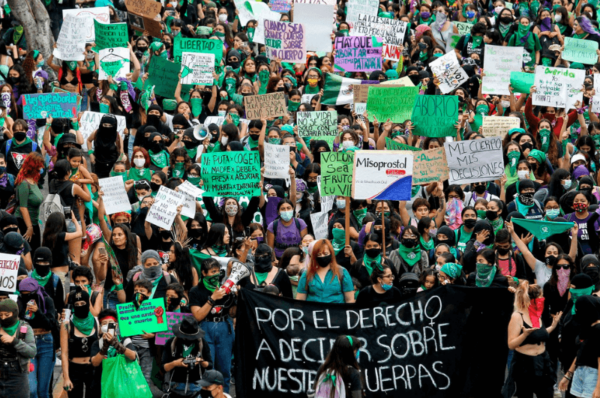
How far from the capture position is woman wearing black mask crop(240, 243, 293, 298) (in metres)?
12.0

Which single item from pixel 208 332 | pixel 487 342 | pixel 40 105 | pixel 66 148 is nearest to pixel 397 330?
pixel 487 342

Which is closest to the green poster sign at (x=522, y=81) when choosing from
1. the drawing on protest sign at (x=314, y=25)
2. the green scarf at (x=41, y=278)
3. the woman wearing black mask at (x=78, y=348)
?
the drawing on protest sign at (x=314, y=25)

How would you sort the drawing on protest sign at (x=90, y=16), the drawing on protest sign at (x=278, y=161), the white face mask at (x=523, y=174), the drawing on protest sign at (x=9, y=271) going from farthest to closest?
the drawing on protest sign at (x=90, y=16) → the white face mask at (x=523, y=174) → the drawing on protest sign at (x=278, y=161) → the drawing on protest sign at (x=9, y=271)

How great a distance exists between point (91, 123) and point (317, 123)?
3.13 m

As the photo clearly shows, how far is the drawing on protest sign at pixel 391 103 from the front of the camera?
53.4ft

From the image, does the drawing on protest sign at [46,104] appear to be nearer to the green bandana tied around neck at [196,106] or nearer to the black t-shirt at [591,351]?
the green bandana tied around neck at [196,106]

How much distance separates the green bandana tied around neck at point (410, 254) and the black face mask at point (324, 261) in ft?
5.12

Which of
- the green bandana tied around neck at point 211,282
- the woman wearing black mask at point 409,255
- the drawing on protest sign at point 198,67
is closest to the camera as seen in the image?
the green bandana tied around neck at point 211,282

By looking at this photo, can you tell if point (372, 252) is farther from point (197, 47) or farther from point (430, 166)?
point (197, 47)

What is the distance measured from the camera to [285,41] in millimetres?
19000

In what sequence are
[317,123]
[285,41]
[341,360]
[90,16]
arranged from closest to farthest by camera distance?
[341,360] → [317,123] → [90,16] → [285,41]

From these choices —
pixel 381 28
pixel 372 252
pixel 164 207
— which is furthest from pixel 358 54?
pixel 372 252

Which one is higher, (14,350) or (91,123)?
(91,123)

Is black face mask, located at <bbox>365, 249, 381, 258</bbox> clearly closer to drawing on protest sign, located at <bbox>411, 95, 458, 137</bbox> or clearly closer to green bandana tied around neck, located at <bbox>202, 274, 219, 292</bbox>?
green bandana tied around neck, located at <bbox>202, 274, 219, 292</bbox>
